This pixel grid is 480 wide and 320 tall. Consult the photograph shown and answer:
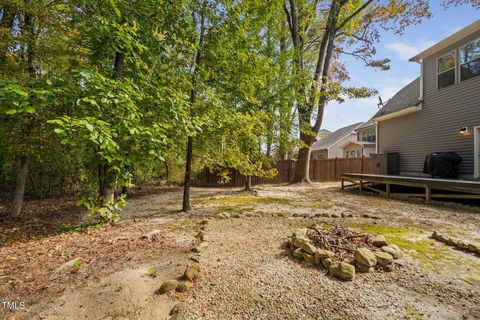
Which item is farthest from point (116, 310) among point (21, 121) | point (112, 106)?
point (21, 121)

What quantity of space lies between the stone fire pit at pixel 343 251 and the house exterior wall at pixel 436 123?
7.58 m

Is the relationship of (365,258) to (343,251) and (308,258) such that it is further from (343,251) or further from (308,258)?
(308,258)

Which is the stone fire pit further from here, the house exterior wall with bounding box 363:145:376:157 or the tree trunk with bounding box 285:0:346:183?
the house exterior wall with bounding box 363:145:376:157

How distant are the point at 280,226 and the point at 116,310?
9.50 feet

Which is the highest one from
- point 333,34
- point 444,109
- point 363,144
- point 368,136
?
point 333,34

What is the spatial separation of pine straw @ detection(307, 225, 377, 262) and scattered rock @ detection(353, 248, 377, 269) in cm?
12

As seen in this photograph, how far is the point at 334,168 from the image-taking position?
1460 cm

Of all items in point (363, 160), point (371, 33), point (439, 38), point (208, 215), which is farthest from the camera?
point (363, 160)

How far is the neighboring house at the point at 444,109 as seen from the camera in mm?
7438

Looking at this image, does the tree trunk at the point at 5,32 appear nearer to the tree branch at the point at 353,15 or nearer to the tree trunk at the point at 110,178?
the tree trunk at the point at 110,178

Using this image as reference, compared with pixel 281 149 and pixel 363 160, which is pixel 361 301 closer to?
pixel 281 149

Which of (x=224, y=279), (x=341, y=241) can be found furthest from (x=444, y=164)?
(x=224, y=279)

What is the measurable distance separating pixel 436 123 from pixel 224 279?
412 inches

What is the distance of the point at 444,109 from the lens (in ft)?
27.6
